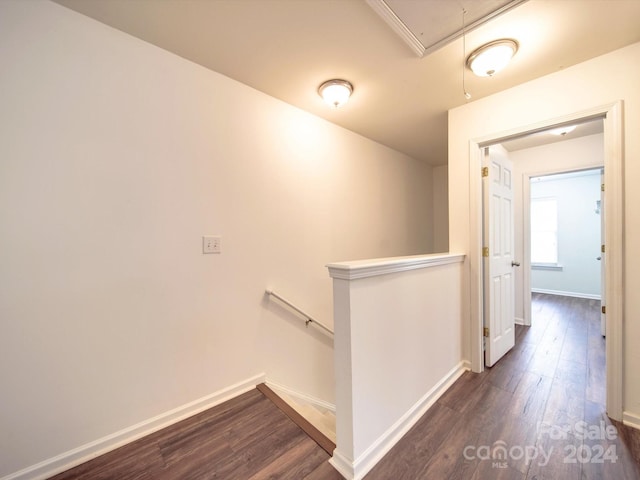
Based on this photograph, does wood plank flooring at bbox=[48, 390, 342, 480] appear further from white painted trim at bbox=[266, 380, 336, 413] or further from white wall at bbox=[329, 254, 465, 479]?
white painted trim at bbox=[266, 380, 336, 413]

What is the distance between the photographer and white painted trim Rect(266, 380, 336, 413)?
2.09 meters

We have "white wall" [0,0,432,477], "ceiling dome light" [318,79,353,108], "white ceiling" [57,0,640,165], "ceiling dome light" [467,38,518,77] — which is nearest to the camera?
"white wall" [0,0,432,477]

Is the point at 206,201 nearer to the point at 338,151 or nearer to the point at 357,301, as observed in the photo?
the point at 357,301

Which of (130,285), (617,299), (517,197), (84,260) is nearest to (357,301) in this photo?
(130,285)

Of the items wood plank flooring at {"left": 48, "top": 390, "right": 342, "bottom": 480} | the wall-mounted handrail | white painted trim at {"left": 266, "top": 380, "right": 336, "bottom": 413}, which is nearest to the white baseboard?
wood plank flooring at {"left": 48, "top": 390, "right": 342, "bottom": 480}

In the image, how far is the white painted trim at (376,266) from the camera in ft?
4.11

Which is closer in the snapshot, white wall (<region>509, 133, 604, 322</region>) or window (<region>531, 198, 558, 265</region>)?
white wall (<region>509, 133, 604, 322</region>)

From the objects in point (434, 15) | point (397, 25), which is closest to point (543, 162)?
point (434, 15)

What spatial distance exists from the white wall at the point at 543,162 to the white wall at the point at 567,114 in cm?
185

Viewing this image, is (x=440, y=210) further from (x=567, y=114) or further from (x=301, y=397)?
(x=301, y=397)

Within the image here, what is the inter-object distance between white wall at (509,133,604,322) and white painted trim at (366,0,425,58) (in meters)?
2.88

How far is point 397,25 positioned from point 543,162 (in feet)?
10.7

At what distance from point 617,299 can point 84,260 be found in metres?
3.29

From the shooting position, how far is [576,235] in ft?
16.7
